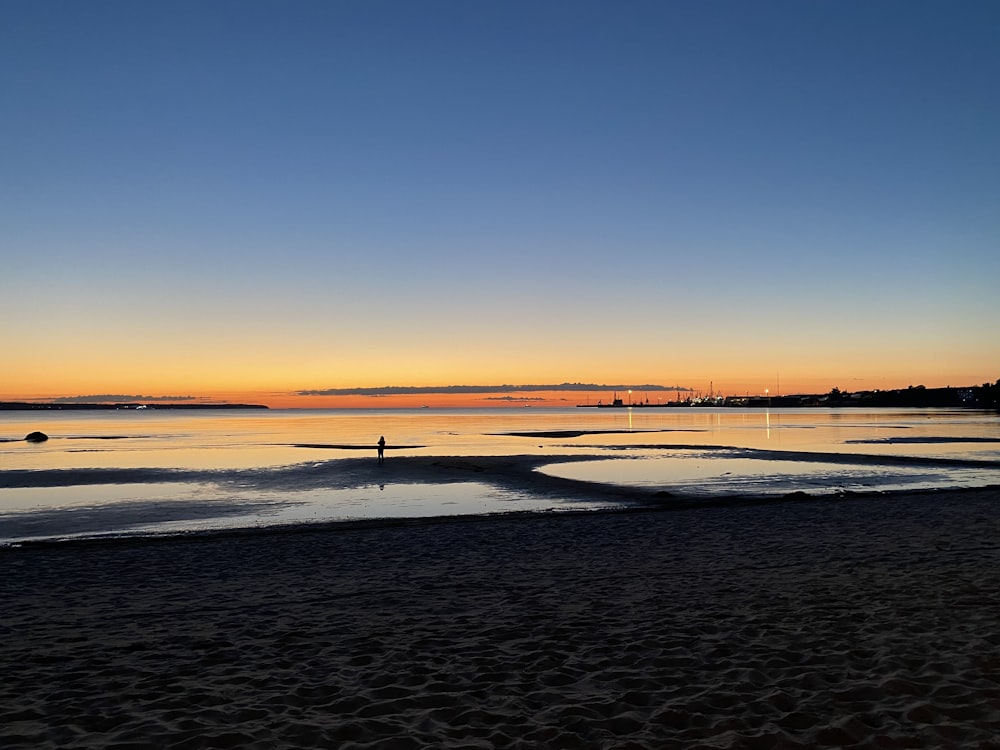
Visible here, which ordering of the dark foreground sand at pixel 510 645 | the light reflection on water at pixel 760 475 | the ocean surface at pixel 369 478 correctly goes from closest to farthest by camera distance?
the dark foreground sand at pixel 510 645, the ocean surface at pixel 369 478, the light reflection on water at pixel 760 475

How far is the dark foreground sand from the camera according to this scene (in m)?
7.38

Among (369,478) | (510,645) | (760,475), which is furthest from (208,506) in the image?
(760,475)

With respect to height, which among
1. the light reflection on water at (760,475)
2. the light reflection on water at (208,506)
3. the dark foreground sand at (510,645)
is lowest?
the light reflection on water at (760,475)

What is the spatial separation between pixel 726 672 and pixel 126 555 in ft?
48.2

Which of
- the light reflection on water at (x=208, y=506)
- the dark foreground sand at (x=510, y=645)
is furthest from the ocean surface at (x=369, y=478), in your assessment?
the dark foreground sand at (x=510, y=645)

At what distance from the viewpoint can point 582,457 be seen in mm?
55406

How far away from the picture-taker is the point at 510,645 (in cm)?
1009

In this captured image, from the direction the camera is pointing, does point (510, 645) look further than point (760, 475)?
No

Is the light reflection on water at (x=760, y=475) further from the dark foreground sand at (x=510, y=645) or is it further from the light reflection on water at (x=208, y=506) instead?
the dark foreground sand at (x=510, y=645)

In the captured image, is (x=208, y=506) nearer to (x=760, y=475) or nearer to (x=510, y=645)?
(x=510, y=645)

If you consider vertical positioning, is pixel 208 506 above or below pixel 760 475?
above

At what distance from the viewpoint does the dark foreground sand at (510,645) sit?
24.2 feet

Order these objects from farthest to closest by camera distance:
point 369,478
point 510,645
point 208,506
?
point 369,478 → point 208,506 → point 510,645

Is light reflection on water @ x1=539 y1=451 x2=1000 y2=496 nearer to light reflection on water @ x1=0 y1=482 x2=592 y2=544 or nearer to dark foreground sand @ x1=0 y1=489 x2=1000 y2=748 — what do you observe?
light reflection on water @ x1=0 y1=482 x2=592 y2=544
